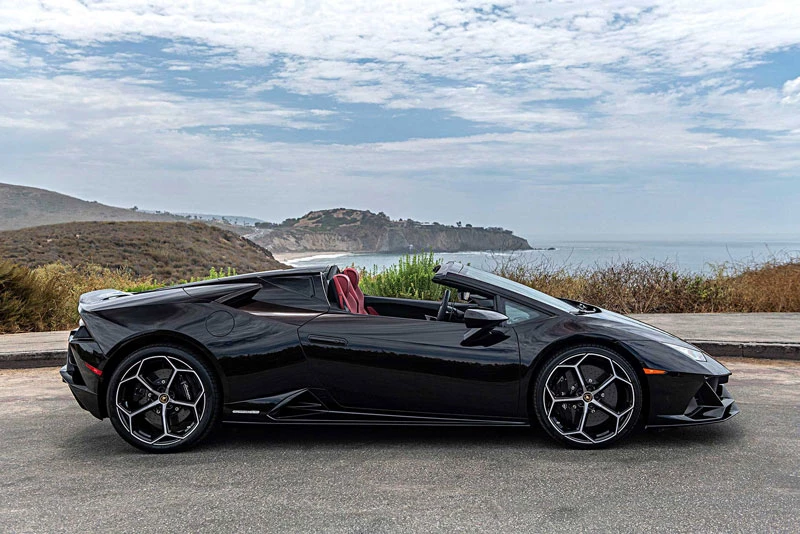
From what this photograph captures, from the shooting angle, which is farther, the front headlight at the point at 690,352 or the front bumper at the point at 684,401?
the front headlight at the point at 690,352

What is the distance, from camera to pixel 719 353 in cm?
862

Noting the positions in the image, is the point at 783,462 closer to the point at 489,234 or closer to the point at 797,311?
the point at 797,311

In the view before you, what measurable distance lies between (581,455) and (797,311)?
9439mm

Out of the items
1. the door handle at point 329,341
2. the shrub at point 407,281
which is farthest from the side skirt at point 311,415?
the shrub at point 407,281

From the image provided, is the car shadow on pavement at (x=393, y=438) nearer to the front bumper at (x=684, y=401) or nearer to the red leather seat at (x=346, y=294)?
the front bumper at (x=684, y=401)

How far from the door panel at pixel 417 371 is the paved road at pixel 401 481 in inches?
12.2

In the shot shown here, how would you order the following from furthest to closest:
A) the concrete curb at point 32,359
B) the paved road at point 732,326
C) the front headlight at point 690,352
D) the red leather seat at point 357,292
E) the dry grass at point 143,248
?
the dry grass at point 143,248 → the paved road at point 732,326 → the concrete curb at point 32,359 → the red leather seat at point 357,292 → the front headlight at point 690,352

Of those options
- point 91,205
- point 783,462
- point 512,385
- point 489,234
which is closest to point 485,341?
point 512,385

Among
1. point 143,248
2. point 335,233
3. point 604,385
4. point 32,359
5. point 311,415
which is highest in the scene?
point 335,233

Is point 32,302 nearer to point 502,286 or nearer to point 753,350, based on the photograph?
point 502,286

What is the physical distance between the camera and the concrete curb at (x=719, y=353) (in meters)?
8.44

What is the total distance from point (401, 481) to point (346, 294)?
61.5 inches

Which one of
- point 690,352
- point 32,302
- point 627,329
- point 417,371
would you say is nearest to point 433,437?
point 417,371

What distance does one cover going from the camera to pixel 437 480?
4262 millimetres
